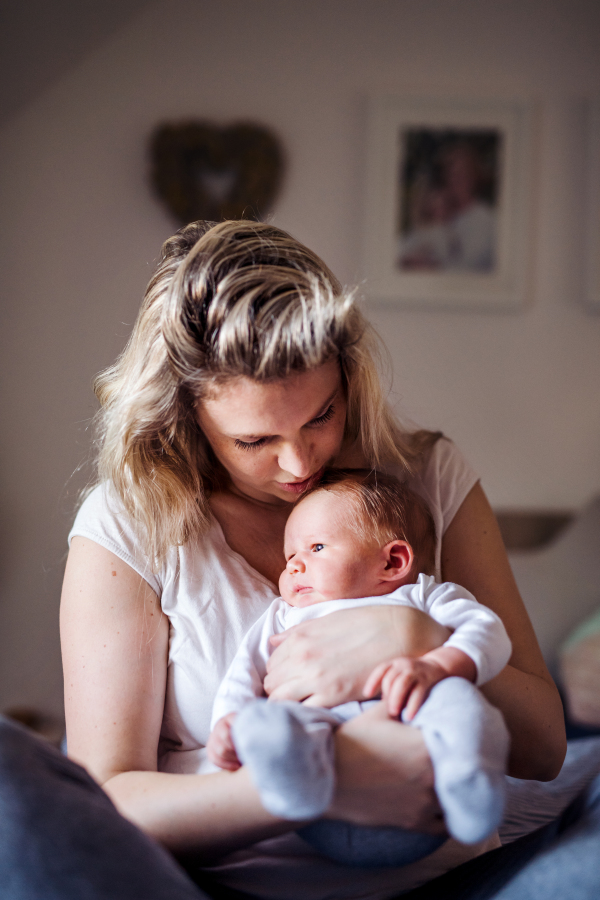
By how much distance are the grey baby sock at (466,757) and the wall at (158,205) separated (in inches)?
60.3

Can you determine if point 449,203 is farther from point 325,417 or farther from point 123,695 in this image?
point 123,695

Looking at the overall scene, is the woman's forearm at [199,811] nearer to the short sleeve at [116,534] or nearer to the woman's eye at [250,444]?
the short sleeve at [116,534]

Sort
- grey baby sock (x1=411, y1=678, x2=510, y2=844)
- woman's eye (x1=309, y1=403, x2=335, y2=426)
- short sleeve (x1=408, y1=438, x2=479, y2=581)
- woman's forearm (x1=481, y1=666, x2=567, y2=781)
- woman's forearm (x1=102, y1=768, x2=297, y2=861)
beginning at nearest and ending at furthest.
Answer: grey baby sock (x1=411, y1=678, x2=510, y2=844)
woman's forearm (x1=102, y1=768, x2=297, y2=861)
woman's forearm (x1=481, y1=666, x2=567, y2=781)
woman's eye (x1=309, y1=403, x2=335, y2=426)
short sleeve (x1=408, y1=438, x2=479, y2=581)

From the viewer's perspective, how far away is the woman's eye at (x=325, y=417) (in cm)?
92

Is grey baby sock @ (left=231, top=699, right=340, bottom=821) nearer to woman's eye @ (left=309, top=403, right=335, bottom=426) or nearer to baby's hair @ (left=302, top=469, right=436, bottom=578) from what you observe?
baby's hair @ (left=302, top=469, right=436, bottom=578)

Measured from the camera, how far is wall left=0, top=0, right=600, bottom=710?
2.11 m

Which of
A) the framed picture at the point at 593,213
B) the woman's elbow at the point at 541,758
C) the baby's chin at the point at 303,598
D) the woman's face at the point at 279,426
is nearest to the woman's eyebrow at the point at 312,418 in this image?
the woman's face at the point at 279,426

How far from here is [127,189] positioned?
84.3 inches

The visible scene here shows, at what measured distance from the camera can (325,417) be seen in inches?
36.9

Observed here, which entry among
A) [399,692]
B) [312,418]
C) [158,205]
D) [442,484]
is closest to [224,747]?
[399,692]

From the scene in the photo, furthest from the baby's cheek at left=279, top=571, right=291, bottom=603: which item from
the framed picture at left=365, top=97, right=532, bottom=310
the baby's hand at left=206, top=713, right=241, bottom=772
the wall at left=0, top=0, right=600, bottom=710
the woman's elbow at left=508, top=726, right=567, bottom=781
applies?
the framed picture at left=365, top=97, right=532, bottom=310

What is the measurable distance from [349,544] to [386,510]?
8 cm

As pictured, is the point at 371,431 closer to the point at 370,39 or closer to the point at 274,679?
the point at 274,679

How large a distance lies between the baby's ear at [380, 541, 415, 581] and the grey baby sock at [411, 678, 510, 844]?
237mm
